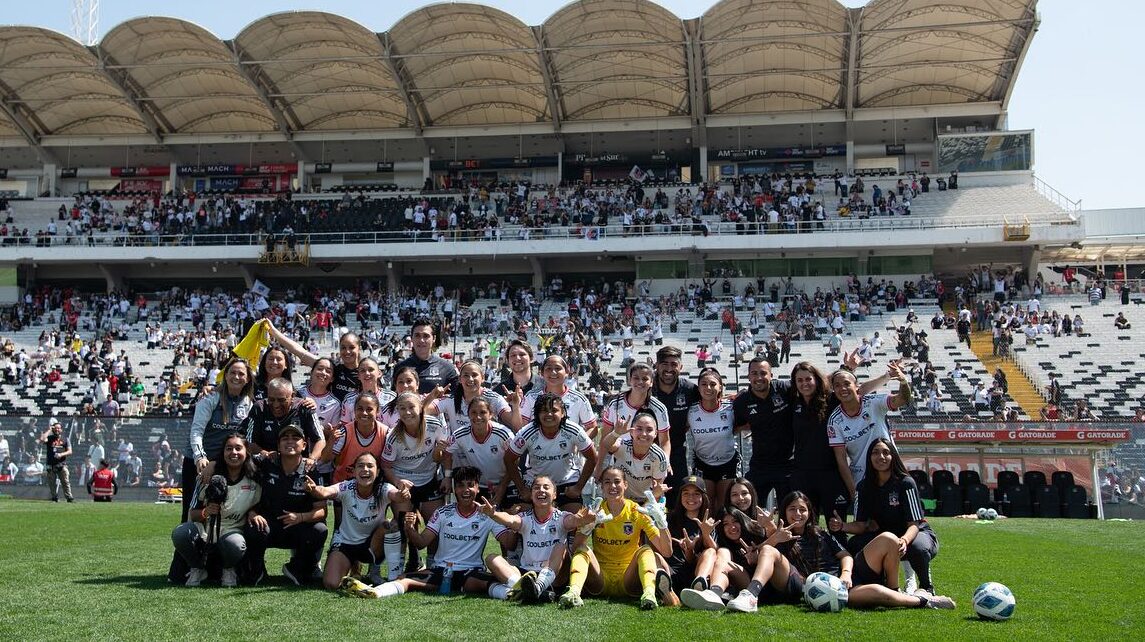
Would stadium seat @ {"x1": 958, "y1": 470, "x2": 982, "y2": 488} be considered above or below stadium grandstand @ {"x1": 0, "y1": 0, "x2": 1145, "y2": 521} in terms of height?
below

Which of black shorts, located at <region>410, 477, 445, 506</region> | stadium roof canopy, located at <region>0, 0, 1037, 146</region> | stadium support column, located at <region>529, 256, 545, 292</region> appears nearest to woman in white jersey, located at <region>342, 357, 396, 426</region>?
black shorts, located at <region>410, 477, 445, 506</region>

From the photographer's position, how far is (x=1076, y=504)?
55.5 ft

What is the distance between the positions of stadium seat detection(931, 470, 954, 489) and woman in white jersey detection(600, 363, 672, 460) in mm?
11652

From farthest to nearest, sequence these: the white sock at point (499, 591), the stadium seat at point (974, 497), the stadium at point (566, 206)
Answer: the stadium at point (566, 206)
the stadium seat at point (974, 497)
the white sock at point (499, 591)

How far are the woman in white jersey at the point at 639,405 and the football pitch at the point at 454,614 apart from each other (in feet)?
5.13

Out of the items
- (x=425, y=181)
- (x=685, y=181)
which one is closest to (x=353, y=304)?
(x=425, y=181)

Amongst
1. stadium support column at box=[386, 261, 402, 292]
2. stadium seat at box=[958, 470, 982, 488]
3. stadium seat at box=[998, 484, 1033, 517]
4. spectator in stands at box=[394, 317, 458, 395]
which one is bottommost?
stadium seat at box=[998, 484, 1033, 517]

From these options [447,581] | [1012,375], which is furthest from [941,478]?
[447,581]

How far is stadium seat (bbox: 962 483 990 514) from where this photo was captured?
1731 centimetres

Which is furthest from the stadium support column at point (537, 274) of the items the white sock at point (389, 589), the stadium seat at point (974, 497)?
the white sock at point (389, 589)

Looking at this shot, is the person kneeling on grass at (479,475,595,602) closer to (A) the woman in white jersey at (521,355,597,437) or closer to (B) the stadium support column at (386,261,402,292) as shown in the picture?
(A) the woman in white jersey at (521,355,597,437)

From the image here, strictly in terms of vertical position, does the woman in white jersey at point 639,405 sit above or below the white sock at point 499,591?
above

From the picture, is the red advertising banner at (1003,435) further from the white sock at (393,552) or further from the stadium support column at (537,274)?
the stadium support column at (537,274)

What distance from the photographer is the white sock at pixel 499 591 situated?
6.50 metres
